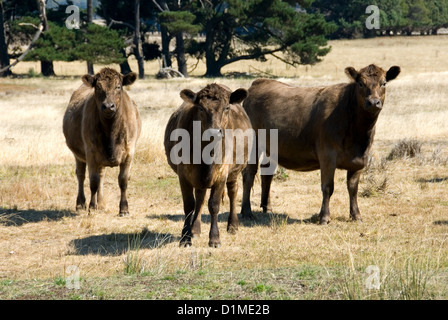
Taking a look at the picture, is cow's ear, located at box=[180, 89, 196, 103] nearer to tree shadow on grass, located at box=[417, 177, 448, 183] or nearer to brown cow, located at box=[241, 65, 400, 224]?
brown cow, located at box=[241, 65, 400, 224]

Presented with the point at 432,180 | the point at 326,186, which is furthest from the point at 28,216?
the point at 432,180

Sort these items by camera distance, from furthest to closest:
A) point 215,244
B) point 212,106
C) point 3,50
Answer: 1. point 3,50
2. point 215,244
3. point 212,106

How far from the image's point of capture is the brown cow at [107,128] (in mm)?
10664

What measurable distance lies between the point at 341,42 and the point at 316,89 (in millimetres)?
70061

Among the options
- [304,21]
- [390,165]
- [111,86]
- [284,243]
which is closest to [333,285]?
[284,243]

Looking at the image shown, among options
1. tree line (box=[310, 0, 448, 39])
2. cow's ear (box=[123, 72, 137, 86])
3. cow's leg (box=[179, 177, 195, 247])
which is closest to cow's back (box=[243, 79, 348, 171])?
cow's ear (box=[123, 72, 137, 86])

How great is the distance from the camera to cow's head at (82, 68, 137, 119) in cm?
1048

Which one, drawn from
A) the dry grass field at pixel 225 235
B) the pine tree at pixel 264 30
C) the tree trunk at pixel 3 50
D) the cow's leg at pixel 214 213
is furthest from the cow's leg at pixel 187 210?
the tree trunk at pixel 3 50

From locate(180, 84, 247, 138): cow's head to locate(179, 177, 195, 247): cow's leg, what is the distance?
90 cm

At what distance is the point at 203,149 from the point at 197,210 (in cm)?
92

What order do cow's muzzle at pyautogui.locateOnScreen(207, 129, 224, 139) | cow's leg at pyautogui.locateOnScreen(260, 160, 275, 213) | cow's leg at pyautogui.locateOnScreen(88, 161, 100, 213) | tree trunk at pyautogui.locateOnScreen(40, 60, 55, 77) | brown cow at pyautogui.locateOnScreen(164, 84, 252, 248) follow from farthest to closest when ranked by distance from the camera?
tree trunk at pyautogui.locateOnScreen(40, 60, 55, 77)
cow's leg at pyautogui.locateOnScreen(260, 160, 275, 213)
cow's leg at pyautogui.locateOnScreen(88, 161, 100, 213)
brown cow at pyautogui.locateOnScreen(164, 84, 252, 248)
cow's muzzle at pyautogui.locateOnScreen(207, 129, 224, 139)

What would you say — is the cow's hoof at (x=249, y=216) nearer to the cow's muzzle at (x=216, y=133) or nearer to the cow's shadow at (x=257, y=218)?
the cow's shadow at (x=257, y=218)

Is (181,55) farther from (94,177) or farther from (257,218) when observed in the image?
(257,218)

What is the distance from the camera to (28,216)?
1137cm
